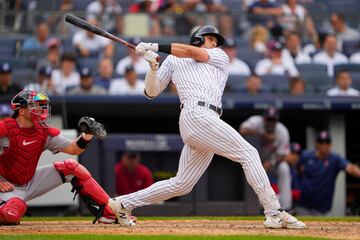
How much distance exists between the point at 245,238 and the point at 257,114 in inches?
238

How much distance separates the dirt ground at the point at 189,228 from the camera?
298 inches

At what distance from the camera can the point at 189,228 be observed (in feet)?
26.5

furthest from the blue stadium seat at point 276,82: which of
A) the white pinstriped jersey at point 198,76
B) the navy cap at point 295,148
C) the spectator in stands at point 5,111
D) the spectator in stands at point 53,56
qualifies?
the white pinstriped jersey at point 198,76

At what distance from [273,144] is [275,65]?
2.28m

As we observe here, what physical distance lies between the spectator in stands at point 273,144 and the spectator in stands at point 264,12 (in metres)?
3.04

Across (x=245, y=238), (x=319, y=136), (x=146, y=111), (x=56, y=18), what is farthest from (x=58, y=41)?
(x=245, y=238)

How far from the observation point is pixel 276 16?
15.1m

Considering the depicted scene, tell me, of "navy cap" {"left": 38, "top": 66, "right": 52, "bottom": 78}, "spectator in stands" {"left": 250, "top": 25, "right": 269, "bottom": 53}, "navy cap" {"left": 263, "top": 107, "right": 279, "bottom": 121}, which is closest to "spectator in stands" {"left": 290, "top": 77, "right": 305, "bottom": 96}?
"navy cap" {"left": 263, "top": 107, "right": 279, "bottom": 121}

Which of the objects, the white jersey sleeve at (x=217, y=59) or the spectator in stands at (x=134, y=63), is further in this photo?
the spectator in stands at (x=134, y=63)

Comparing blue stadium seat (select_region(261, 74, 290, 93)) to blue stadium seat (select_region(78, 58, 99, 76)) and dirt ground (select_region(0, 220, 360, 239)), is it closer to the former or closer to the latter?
blue stadium seat (select_region(78, 58, 99, 76))

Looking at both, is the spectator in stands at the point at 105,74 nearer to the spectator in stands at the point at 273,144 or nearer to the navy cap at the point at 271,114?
the spectator in stands at the point at 273,144

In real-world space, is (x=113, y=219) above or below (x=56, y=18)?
below

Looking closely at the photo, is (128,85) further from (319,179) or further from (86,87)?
(319,179)

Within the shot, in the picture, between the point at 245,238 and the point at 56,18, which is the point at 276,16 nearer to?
the point at 56,18
